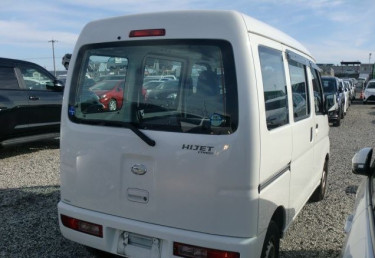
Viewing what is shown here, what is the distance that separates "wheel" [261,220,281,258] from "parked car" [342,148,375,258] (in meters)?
0.66

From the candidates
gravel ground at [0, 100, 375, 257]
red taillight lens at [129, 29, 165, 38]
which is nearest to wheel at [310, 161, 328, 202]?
gravel ground at [0, 100, 375, 257]

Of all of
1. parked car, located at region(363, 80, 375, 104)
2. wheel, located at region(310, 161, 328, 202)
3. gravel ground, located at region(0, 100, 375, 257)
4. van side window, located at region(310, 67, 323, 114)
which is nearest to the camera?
gravel ground, located at region(0, 100, 375, 257)

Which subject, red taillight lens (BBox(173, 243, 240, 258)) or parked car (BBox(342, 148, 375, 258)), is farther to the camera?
red taillight lens (BBox(173, 243, 240, 258))

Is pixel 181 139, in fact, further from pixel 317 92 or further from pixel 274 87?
pixel 317 92

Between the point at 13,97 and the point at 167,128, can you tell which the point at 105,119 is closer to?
the point at 167,128

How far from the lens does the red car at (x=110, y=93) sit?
299 centimetres

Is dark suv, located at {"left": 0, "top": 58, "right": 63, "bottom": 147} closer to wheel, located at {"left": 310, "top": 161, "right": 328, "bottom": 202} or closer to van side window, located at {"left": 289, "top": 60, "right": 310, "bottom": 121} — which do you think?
wheel, located at {"left": 310, "top": 161, "right": 328, "bottom": 202}

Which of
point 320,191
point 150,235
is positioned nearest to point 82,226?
point 150,235

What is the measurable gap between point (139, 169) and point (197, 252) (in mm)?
689

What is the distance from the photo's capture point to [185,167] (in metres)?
2.62

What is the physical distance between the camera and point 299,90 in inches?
148

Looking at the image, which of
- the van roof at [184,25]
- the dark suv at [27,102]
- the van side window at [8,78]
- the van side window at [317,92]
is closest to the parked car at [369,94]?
the dark suv at [27,102]

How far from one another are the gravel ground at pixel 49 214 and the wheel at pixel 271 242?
87cm

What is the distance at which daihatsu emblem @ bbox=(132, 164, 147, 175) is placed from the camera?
2762 millimetres
